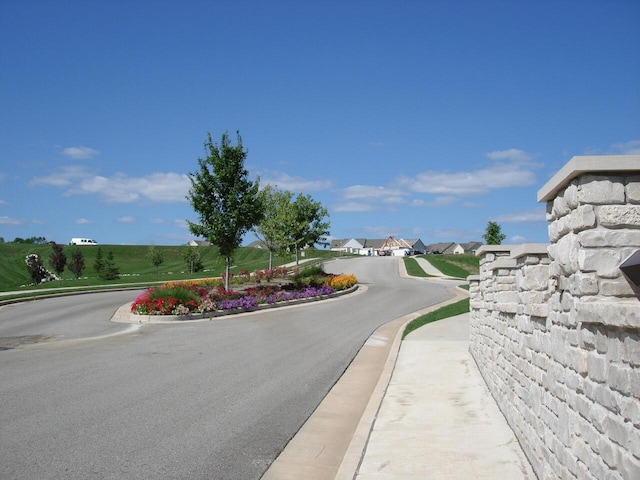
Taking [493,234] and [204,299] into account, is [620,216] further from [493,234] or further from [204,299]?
[493,234]

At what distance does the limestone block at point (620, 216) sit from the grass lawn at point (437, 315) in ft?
43.0

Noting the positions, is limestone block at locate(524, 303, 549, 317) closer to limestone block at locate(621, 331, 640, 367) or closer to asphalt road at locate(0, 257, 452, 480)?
limestone block at locate(621, 331, 640, 367)

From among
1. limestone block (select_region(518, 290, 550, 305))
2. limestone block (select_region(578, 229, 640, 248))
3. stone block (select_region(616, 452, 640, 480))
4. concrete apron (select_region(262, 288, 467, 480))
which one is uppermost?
limestone block (select_region(578, 229, 640, 248))

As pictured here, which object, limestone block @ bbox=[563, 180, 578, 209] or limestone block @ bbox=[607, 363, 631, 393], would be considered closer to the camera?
limestone block @ bbox=[607, 363, 631, 393]

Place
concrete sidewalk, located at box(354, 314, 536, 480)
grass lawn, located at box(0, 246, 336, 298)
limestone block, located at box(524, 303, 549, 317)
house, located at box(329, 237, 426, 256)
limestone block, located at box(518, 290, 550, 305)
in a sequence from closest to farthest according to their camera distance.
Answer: limestone block, located at box(524, 303, 549, 317) → concrete sidewalk, located at box(354, 314, 536, 480) → limestone block, located at box(518, 290, 550, 305) → grass lawn, located at box(0, 246, 336, 298) → house, located at box(329, 237, 426, 256)

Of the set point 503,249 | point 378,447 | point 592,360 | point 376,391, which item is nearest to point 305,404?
point 376,391

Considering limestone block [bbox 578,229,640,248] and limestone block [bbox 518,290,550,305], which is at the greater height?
limestone block [bbox 578,229,640,248]

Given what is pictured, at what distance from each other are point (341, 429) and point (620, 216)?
17.4 ft

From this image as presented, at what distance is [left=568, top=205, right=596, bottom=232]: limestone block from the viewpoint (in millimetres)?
4355

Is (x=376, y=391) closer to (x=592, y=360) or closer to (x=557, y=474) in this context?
(x=557, y=474)

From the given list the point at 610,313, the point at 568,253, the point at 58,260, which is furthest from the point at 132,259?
the point at 610,313

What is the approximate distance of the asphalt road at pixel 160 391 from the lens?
663cm

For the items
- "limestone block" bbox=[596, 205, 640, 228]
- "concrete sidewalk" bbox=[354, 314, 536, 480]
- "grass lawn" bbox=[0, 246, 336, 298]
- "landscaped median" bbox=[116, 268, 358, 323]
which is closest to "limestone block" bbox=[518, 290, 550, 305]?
"concrete sidewalk" bbox=[354, 314, 536, 480]

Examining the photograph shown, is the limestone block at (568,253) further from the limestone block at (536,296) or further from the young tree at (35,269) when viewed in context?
the young tree at (35,269)
